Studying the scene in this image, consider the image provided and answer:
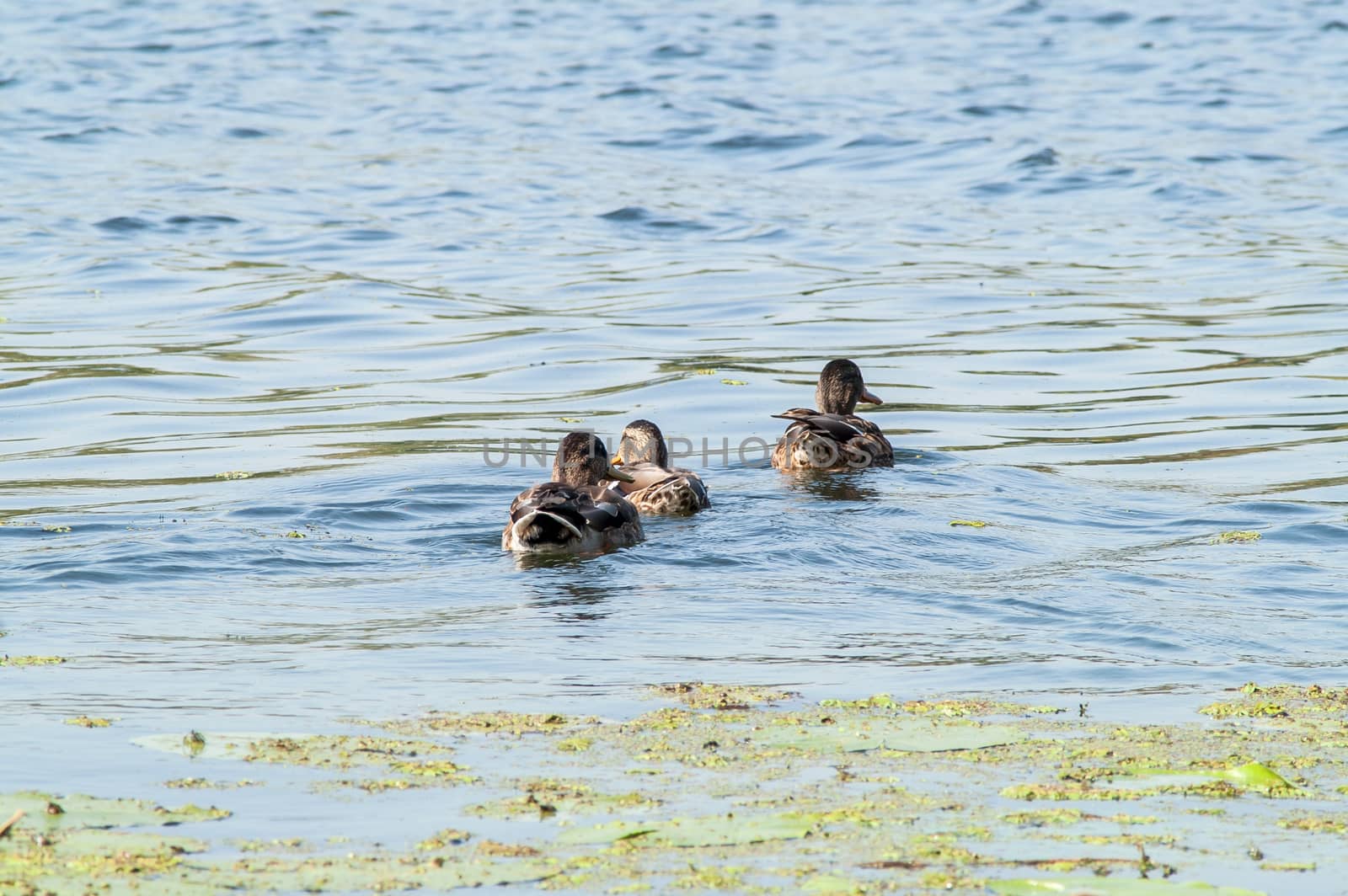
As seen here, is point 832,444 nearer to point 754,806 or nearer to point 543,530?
point 543,530

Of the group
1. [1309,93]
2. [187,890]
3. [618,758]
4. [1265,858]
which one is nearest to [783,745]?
[618,758]

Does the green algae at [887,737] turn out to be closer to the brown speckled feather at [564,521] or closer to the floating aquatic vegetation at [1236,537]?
the brown speckled feather at [564,521]

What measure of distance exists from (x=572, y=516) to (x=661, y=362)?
627cm

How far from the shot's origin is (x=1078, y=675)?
6969 millimetres

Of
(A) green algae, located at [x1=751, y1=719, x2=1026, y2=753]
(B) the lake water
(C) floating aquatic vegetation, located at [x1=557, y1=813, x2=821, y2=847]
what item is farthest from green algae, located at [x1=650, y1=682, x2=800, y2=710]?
(C) floating aquatic vegetation, located at [x1=557, y1=813, x2=821, y2=847]

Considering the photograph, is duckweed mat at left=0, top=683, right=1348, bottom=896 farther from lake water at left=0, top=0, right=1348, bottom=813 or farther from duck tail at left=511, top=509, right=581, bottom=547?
duck tail at left=511, top=509, right=581, bottom=547

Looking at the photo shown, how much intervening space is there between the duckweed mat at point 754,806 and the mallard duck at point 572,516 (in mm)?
3089

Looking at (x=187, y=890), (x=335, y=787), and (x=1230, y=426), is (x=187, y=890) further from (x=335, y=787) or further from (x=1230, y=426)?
(x=1230, y=426)

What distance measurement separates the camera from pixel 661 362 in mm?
15555

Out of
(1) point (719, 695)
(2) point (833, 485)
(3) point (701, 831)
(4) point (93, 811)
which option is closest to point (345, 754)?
(4) point (93, 811)

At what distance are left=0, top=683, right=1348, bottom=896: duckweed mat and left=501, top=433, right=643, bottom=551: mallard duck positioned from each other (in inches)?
122

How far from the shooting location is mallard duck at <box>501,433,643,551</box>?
934 cm

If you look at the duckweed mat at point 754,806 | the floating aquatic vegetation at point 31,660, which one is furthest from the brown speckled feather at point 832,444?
the floating aquatic vegetation at point 31,660

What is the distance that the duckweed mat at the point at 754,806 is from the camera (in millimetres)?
4535
